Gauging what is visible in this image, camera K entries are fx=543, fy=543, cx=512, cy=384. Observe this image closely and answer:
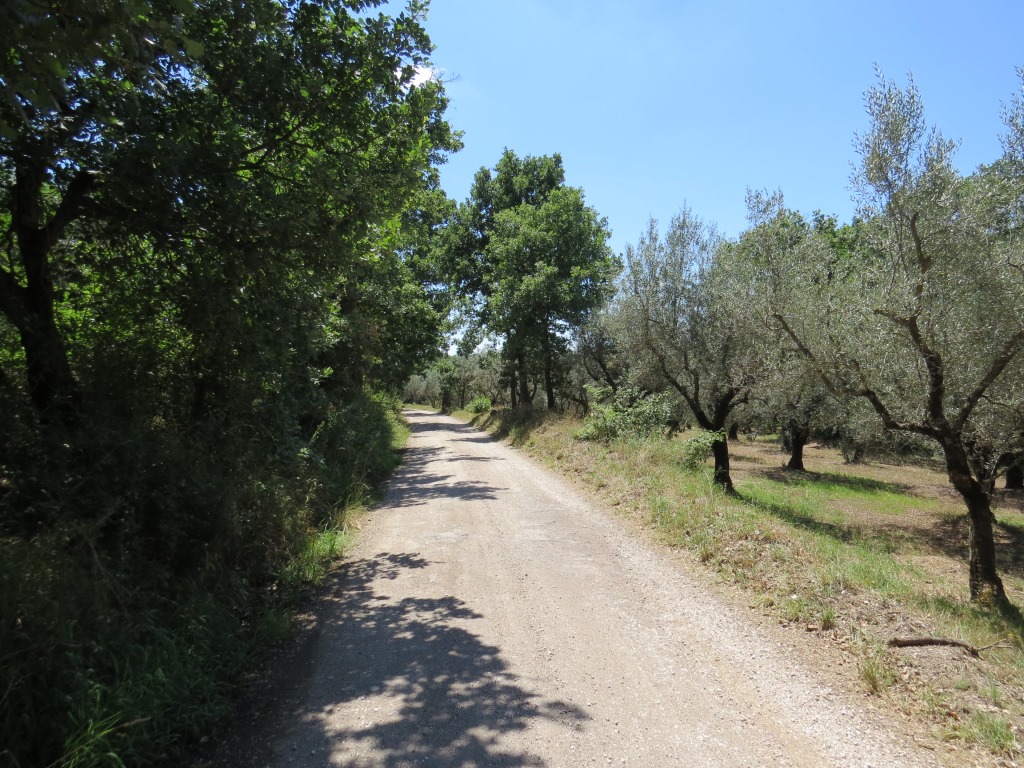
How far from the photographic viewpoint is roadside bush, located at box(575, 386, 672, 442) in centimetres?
1509

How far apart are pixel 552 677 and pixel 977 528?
6.98 meters

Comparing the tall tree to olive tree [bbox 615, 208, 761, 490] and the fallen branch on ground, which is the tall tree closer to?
olive tree [bbox 615, 208, 761, 490]

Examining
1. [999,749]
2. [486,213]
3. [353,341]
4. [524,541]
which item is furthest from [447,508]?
[486,213]

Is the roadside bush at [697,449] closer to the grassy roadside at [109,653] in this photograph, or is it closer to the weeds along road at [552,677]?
the weeds along road at [552,677]

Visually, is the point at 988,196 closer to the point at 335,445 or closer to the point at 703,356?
the point at 703,356

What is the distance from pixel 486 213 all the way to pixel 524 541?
2407 cm

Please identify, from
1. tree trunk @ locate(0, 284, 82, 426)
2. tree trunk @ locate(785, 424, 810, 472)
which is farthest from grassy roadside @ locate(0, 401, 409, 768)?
tree trunk @ locate(785, 424, 810, 472)

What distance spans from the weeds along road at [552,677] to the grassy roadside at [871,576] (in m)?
0.46

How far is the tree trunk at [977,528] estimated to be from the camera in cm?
723

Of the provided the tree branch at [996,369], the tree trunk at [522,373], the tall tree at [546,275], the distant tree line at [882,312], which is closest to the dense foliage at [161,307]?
the distant tree line at [882,312]

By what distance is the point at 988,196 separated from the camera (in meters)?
6.71

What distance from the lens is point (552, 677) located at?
13.4ft

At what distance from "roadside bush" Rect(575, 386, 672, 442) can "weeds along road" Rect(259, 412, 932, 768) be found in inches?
311

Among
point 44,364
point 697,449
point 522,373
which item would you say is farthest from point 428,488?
point 522,373
